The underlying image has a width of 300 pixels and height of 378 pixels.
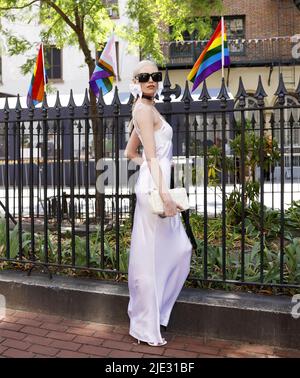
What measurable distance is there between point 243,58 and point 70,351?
73.7 ft

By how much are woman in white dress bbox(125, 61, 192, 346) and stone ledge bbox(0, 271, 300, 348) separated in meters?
0.24

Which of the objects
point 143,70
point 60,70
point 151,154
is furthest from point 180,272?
point 60,70

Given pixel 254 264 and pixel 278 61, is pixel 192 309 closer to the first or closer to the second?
pixel 254 264

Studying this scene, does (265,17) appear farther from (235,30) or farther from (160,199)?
(160,199)

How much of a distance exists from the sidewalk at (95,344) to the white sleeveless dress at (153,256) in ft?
0.49

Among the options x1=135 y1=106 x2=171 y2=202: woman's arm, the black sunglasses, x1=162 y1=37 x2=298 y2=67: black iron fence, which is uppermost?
x1=162 y1=37 x2=298 y2=67: black iron fence

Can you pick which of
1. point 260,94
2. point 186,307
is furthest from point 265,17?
point 186,307

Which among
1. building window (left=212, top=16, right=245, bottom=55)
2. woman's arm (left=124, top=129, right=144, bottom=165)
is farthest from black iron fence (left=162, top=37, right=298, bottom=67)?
woman's arm (left=124, top=129, right=144, bottom=165)

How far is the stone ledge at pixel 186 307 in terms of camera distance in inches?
146

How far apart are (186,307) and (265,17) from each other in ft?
75.6

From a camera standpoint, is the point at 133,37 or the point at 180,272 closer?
the point at 180,272

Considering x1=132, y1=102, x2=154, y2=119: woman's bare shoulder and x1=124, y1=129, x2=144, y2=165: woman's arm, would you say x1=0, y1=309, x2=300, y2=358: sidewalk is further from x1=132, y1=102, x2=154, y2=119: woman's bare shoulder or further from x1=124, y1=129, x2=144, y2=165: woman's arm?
x1=132, y1=102, x2=154, y2=119: woman's bare shoulder

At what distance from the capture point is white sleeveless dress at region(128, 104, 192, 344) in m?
3.65
